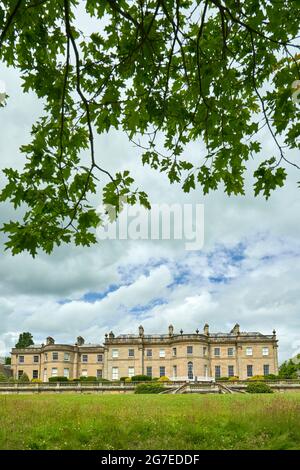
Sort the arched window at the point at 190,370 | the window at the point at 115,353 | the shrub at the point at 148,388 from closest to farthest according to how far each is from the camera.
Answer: the shrub at the point at 148,388, the arched window at the point at 190,370, the window at the point at 115,353

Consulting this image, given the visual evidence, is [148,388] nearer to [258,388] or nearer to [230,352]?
[258,388]

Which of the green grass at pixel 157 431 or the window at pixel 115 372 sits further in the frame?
the window at pixel 115 372

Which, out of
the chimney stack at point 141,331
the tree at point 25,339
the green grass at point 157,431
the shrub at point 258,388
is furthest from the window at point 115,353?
the green grass at point 157,431

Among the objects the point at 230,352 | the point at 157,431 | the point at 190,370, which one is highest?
the point at 157,431

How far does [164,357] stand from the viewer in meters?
59.7

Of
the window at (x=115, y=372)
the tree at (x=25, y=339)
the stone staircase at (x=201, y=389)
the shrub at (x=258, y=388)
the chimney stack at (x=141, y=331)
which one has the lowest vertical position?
the window at (x=115, y=372)

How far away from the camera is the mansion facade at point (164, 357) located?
57688mm

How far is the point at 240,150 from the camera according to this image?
20.2ft

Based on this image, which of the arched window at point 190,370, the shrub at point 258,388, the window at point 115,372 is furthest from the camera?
the window at point 115,372

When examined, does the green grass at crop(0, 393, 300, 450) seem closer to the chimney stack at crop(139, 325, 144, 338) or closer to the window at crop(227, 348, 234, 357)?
the window at crop(227, 348, 234, 357)

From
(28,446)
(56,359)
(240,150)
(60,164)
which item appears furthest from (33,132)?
(56,359)

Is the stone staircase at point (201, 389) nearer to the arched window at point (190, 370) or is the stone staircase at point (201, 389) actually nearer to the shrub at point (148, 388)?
the shrub at point (148, 388)

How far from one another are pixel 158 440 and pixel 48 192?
576 centimetres

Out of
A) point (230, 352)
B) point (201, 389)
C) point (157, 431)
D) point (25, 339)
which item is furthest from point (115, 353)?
point (157, 431)
